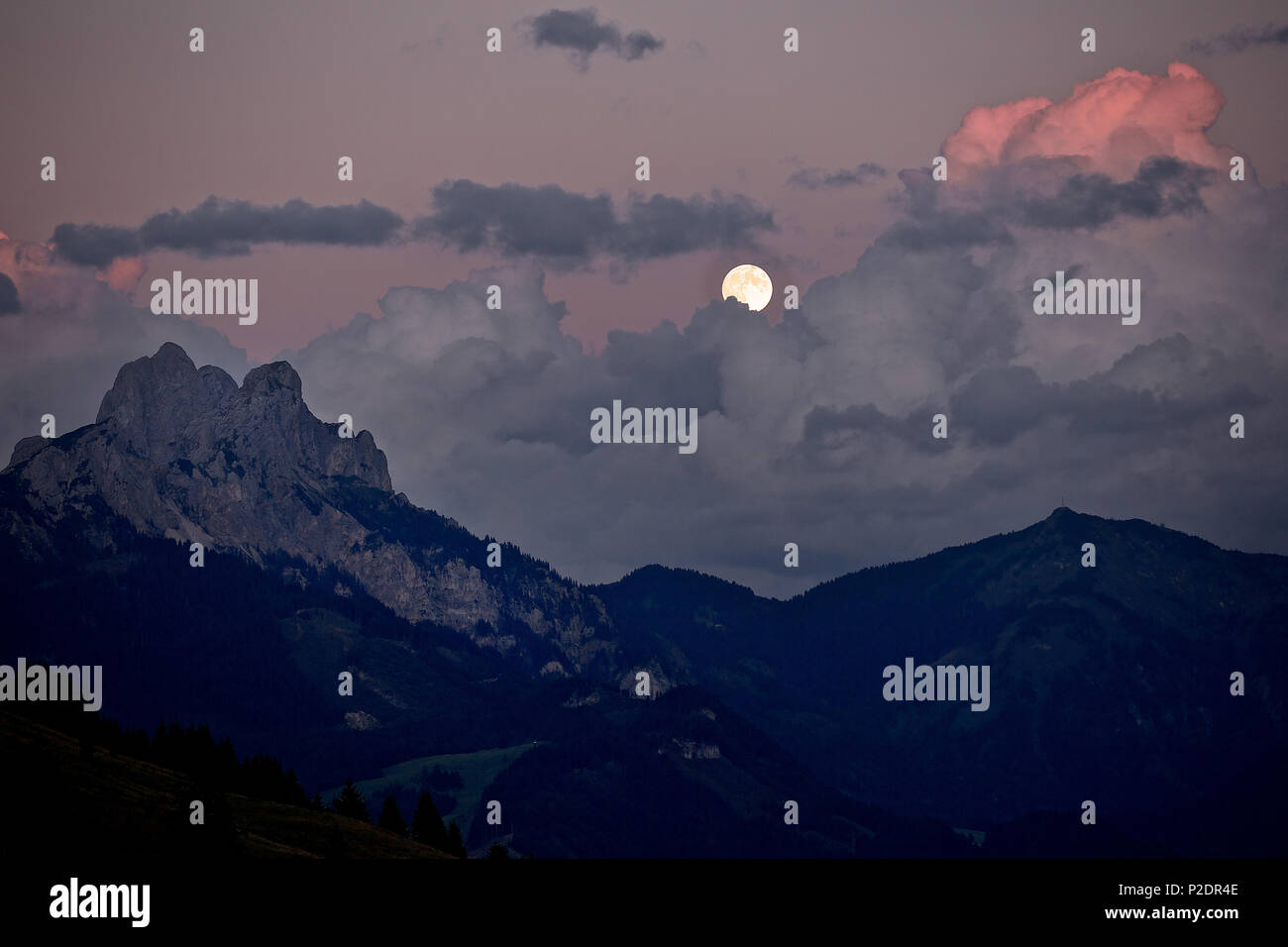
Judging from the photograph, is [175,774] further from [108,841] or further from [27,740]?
[108,841]

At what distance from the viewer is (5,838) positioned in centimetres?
14238
